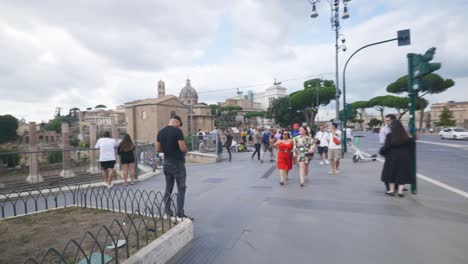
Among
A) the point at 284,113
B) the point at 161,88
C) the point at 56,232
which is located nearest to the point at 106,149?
the point at 56,232

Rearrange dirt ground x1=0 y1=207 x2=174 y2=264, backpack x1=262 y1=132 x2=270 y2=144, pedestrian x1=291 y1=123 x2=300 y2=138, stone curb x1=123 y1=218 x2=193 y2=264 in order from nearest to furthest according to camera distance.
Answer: stone curb x1=123 y1=218 x2=193 y2=264 < dirt ground x1=0 y1=207 x2=174 y2=264 < pedestrian x1=291 y1=123 x2=300 y2=138 < backpack x1=262 y1=132 x2=270 y2=144

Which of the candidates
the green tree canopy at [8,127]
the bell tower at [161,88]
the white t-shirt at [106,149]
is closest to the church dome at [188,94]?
the bell tower at [161,88]

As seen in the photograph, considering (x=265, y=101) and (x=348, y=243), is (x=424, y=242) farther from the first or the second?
(x=265, y=101)

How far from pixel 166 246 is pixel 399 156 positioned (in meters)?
5.03

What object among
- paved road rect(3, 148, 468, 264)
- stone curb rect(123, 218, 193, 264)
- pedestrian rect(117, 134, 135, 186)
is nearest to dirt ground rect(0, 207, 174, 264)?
stone curb rect(123, 218, 193, 264)

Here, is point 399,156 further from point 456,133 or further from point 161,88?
point 161,88

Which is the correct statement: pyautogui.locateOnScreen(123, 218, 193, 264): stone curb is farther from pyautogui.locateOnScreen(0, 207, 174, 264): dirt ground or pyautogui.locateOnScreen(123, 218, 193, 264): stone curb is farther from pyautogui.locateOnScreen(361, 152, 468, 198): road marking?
pyautogui.locateOnScreen(361, 152, 468, 198): road marking

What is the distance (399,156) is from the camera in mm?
5762

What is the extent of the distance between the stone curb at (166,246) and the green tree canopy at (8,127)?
64.0 meters

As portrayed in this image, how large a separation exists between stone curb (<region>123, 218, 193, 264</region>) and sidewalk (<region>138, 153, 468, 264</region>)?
0.12 m

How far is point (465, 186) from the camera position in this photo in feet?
22.3

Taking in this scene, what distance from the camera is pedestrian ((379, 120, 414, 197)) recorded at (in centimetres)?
570

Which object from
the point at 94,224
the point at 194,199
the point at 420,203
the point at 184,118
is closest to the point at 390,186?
the point at 420,203

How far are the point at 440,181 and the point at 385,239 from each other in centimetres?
530
